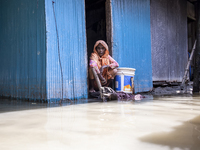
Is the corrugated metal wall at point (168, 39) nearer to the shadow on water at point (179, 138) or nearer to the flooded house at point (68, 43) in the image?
the flooded house at point (68, 43)

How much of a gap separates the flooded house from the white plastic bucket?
0.71 m

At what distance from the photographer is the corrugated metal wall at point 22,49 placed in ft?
13.7

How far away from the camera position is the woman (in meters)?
4.82

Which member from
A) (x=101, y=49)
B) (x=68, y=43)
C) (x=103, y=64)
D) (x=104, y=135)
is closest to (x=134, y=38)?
(x=101, y=49)

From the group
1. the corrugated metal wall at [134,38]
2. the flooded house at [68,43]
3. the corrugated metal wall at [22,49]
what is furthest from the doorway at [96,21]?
the corrugated metal wall at [22,49]

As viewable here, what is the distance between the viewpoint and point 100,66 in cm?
505

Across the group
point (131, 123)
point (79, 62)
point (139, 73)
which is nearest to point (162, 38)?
point (139, 73)

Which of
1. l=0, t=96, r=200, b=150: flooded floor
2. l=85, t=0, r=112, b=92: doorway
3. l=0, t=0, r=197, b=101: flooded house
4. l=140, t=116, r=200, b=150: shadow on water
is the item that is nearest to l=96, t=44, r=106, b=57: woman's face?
l=0, t=0, r=197, b=101: flooded house

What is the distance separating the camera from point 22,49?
15.7 feet

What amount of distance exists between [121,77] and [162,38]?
399cm

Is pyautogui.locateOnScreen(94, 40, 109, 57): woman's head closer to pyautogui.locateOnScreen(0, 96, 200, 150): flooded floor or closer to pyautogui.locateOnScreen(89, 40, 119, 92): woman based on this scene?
pyautogui.locateOnScreen(89, 40, 119, 92): woman

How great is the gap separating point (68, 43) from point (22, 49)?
4.13 ft

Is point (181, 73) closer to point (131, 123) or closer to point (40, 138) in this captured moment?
point (131, 123)

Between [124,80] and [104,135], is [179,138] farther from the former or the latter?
[124,80]
